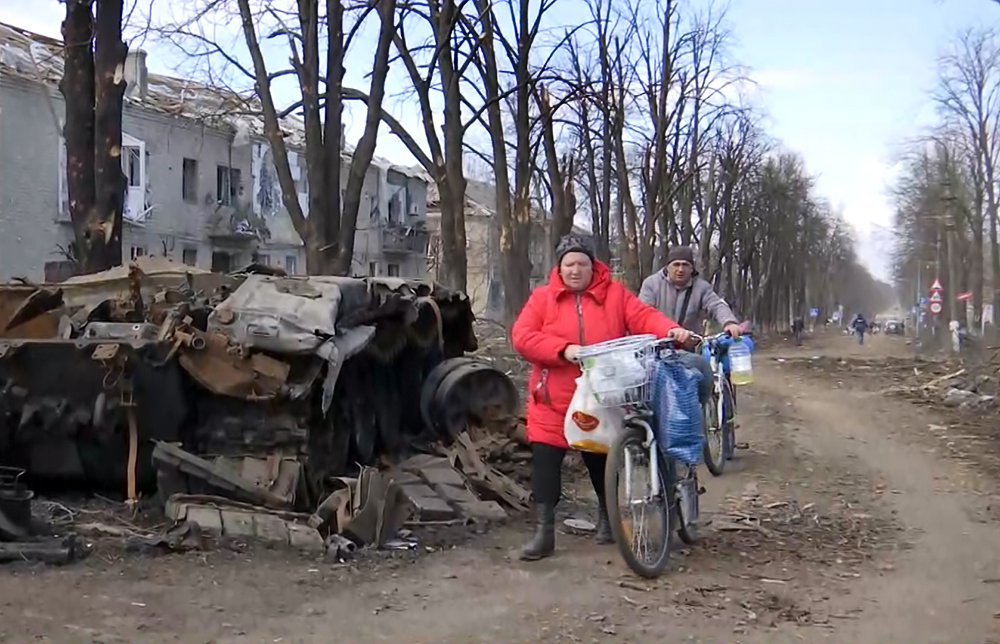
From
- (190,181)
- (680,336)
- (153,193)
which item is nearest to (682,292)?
(680,336)

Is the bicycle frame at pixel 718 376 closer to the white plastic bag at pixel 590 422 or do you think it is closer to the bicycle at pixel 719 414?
the bicycle at pixel 719 414

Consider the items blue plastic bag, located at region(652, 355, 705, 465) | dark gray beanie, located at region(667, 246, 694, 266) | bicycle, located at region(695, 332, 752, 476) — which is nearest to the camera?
blue plastic bag, located at region(652, 355, 705, 465)

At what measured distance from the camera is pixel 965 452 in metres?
11.3

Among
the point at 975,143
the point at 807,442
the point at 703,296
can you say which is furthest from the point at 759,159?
the point at 703,296

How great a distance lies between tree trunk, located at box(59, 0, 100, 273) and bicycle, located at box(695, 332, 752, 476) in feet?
20.8

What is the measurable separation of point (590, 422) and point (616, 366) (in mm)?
361

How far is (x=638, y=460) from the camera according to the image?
241 inches

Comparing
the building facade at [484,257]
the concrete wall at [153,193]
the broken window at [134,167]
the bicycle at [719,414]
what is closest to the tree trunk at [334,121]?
the bicycle at [719,414]

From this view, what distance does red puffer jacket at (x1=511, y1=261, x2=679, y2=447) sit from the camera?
6.37 m

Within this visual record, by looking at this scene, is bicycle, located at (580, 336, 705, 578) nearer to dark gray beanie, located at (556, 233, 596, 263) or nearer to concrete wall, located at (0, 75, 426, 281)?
dark gray beanie, located at (556, 233, 596, 263)

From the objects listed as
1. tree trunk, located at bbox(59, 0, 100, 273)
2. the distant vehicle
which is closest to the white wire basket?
tree trunk, located at bbox(59, 0, 100, 273)

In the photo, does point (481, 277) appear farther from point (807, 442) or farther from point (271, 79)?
point (807, 442)

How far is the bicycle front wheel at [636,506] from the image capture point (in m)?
5.93

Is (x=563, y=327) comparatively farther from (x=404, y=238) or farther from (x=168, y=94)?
(x=404, y=238)
